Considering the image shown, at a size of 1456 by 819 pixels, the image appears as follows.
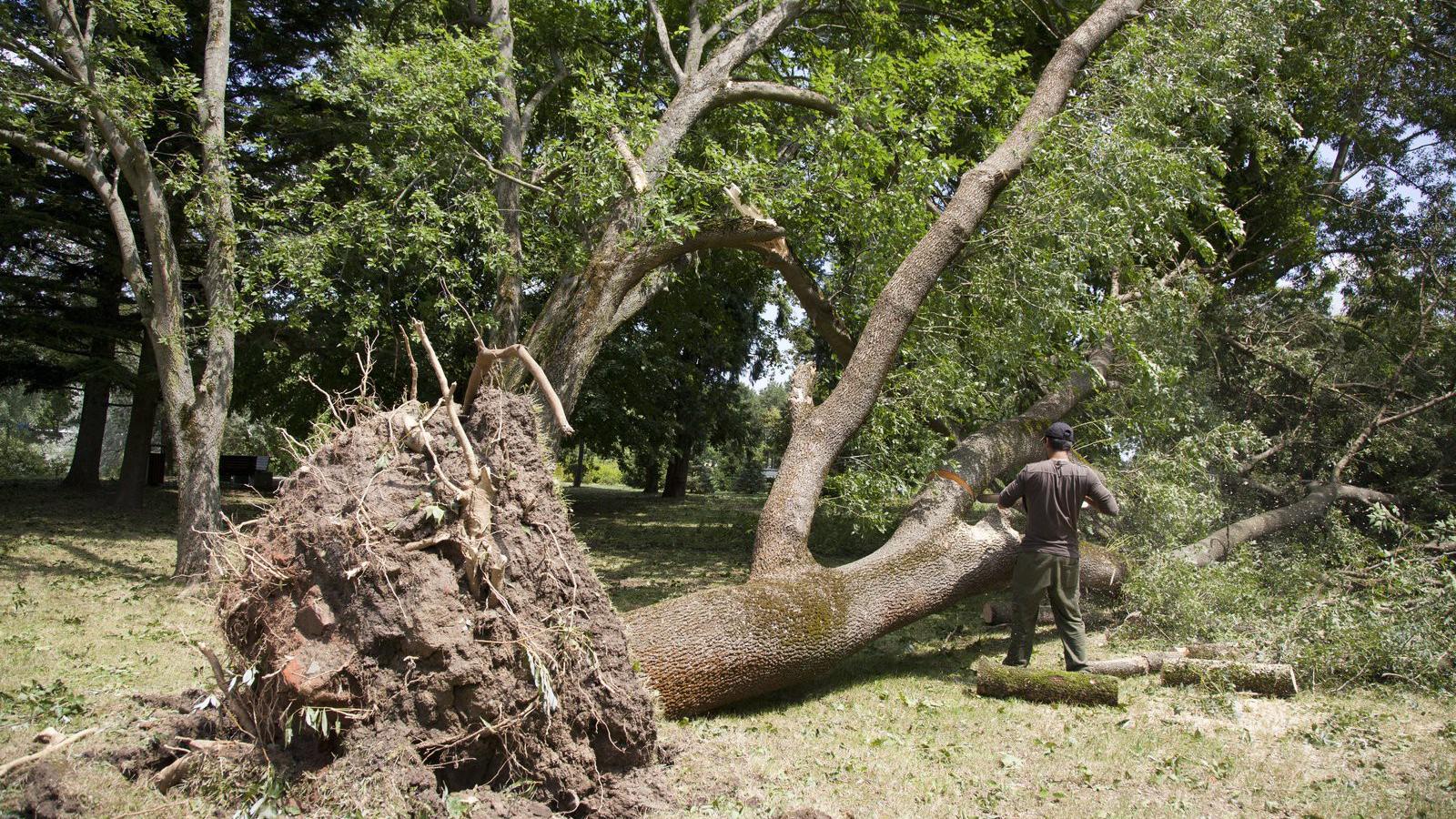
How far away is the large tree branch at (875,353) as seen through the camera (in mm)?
6445

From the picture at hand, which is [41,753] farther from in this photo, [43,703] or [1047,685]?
[1047,685]

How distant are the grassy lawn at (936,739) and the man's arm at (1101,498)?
4.13ft

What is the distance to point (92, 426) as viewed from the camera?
17.1 m

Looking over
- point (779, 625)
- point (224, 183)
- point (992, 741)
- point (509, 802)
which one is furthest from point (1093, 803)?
point (224, 183)

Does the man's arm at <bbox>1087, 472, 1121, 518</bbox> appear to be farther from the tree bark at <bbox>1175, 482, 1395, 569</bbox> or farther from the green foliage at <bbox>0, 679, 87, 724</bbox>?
the green foliage at <bbox>0, 679, 87, 724</bbox>

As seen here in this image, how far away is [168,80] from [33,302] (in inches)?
363

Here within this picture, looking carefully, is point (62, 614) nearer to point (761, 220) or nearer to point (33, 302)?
point (761, 220)

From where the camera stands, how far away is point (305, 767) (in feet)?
12.2

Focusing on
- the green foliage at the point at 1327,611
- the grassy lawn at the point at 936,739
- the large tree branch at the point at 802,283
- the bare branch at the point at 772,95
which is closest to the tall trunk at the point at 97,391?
the grassy lawn at the point at 936,739

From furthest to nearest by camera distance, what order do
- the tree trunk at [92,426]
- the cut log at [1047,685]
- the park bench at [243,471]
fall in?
the park bench at [243,471] → the tree trunk at [92,426] → the cut log at [1047,685]

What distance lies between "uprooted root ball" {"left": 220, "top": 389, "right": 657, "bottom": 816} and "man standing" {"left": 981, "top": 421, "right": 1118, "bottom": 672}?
10.7ft

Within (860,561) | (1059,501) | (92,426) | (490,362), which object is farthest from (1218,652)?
(92,426)

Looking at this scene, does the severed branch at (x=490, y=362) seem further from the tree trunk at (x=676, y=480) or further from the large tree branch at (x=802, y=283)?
the tree trunk at (x=676, y=480)

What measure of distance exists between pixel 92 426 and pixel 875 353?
16.7 m
